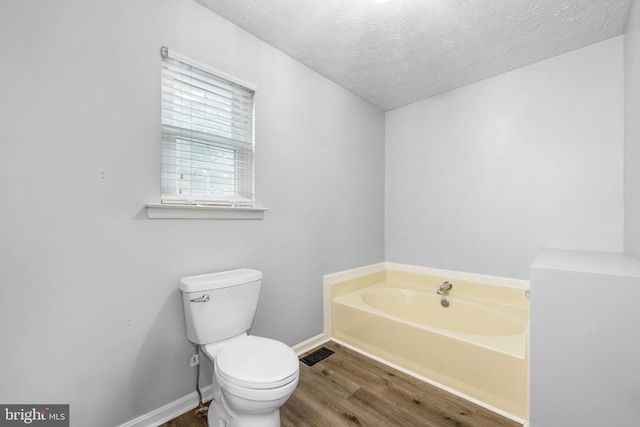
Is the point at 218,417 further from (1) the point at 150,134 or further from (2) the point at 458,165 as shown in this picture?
(2) the point at 458,165

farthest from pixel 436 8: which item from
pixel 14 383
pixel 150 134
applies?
pixel 14 383

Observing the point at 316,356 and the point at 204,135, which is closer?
the point at 204,135

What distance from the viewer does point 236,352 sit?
4.49 feet

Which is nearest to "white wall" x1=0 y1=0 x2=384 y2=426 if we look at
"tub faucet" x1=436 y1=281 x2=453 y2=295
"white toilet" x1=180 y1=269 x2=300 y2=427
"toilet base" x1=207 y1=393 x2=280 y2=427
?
"white toilet" x1=180 y1=269 x2=300 y2=427

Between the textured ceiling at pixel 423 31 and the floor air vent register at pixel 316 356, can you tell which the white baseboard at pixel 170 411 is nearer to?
the floor air vent register at pixel 316 356

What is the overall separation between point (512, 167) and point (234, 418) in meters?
2.62

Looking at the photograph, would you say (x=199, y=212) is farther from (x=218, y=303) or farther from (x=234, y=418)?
(x=234, y=418)

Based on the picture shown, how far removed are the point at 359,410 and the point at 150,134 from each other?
193 cm

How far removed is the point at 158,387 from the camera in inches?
58.1

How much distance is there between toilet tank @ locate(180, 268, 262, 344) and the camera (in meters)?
1.45

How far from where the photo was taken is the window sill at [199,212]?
4.74 ft

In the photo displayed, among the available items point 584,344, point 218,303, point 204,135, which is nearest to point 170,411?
point 218,303

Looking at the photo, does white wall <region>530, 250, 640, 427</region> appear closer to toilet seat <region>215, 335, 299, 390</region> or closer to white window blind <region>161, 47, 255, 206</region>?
toilet seat <region>215, 335, 299, 390</region>

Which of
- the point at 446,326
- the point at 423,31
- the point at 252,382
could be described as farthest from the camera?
the point at 446,326
